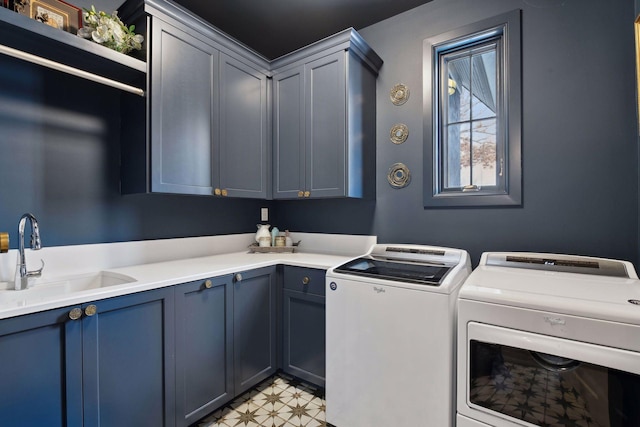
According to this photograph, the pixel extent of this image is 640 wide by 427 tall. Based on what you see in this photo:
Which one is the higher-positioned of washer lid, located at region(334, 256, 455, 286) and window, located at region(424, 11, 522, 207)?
window, located at region(424, 11, 522, 207)

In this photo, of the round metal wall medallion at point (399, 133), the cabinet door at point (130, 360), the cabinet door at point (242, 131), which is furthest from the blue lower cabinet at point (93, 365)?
the round metal wall medallion at point (399, 133)

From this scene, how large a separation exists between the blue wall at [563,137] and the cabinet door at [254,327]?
3.67ft

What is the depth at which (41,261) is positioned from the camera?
1546mm

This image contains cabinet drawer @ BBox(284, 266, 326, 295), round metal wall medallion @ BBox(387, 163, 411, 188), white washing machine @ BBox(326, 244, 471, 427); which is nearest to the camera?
white washing machine @ BBox(326, 244, 471, 427)

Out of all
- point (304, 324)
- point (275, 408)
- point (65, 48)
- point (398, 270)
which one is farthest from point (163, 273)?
point (398, 270)

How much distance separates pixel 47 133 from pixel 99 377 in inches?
50.5

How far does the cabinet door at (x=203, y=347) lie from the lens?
1580 mm

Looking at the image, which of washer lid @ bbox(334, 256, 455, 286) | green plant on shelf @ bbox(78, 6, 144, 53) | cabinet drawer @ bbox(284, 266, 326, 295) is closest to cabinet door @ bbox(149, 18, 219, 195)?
green plant on shelf @ bbox(78, 6, 144, 53)

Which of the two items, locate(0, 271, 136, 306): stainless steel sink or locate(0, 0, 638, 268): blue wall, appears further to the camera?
locate(0, 0, 638, 268): blue wall

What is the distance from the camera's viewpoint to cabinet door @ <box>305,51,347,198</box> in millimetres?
2104

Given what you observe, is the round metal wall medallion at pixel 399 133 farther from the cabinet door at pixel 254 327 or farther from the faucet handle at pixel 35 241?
the faucet handle at pixel 35 241

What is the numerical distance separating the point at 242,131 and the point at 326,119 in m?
0.63

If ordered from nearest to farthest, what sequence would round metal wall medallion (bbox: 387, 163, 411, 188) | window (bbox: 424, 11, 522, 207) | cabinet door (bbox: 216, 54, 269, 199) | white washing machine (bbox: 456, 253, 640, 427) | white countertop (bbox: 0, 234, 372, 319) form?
1. white washing machine (bbox: 456, 253, 640, 427)
2. white countertop (bbox: 0, 234, 372, 319)
3. window (bbox: 424, 11, 522, 207)
4. cabinet door (bbox: 216, 54, 269, 199)
5. round metal wall medallion (bbox: 387, 163, 411, 188)

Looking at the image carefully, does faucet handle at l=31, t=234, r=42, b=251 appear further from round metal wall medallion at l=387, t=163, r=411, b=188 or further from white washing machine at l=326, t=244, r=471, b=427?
round metal wall medallion at l=387, t=163, r=411, b=188
